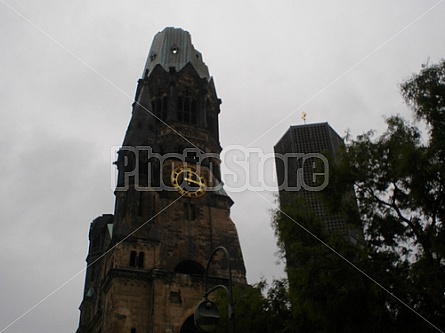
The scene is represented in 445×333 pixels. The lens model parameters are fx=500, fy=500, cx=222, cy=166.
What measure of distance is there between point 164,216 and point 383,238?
2509 cm

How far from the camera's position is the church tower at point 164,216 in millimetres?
34625

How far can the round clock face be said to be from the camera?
43.4 metres

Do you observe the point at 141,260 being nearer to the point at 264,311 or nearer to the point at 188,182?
the point at 188,182

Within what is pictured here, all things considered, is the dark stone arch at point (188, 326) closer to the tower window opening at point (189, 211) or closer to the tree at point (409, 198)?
the tower window opening at point (189, 211)

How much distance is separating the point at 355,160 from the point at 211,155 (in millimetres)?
29171

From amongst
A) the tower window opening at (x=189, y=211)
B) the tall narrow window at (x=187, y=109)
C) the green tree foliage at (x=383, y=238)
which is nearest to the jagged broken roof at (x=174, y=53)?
the tall narrow window at (x=187, y=109)

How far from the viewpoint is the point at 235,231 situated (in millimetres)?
42969

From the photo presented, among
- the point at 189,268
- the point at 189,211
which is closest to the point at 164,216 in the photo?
the point at 189,211

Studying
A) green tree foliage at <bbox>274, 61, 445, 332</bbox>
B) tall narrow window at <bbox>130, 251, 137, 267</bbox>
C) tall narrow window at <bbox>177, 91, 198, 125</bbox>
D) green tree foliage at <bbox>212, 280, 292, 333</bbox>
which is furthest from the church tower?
green tree foliage at <bbox>274, 61, 445, 332</bbox>

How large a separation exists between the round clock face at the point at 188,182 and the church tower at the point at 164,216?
0.30 feet

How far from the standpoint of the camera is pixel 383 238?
18.1 m

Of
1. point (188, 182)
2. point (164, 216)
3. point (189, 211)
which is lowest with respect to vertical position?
point (164, 216)

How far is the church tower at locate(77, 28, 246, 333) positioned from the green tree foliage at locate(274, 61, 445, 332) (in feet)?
57.1

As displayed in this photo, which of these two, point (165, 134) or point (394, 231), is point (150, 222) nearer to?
point (165, 134)
